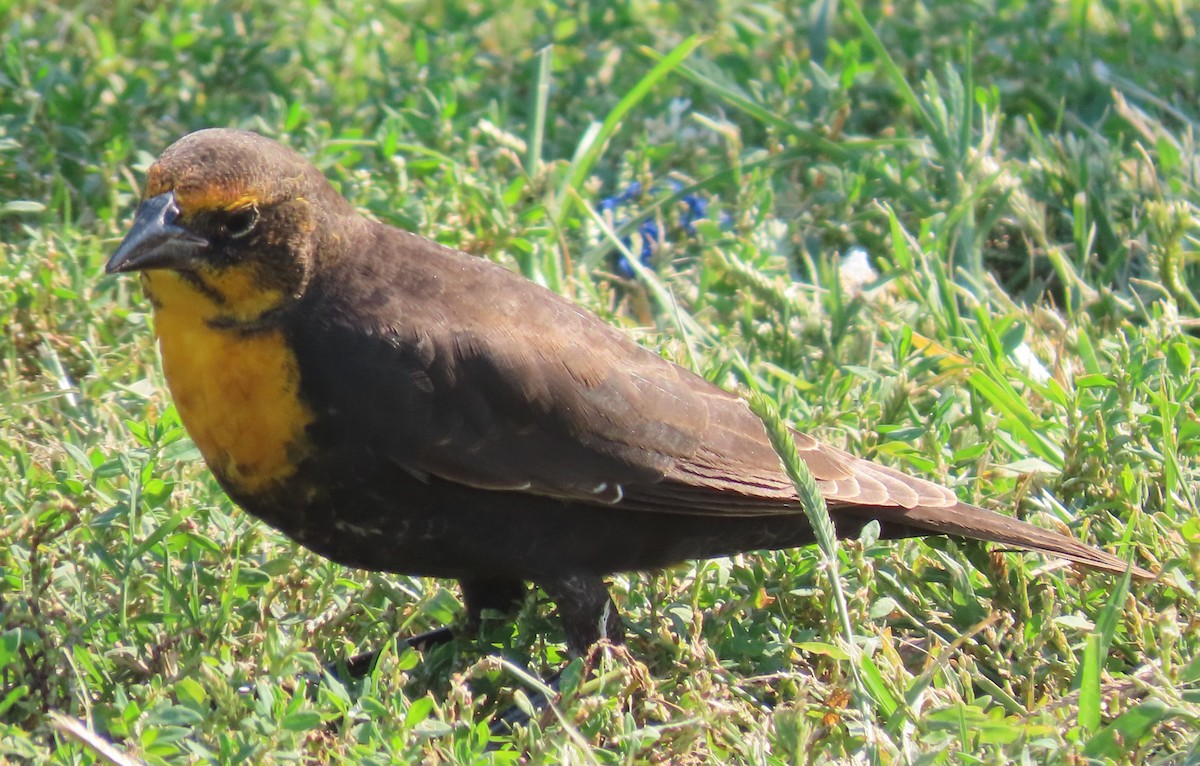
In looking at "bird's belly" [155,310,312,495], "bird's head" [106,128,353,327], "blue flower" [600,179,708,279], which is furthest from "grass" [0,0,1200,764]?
"bird's head" [106,128,353,327]

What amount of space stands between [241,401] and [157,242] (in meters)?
0.39

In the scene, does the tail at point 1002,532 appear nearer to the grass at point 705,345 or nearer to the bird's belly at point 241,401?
the grass at point 705,345

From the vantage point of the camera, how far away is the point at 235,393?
12.2 ft

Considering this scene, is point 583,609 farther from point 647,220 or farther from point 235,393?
point 647,220

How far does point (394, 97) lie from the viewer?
6.31 meters

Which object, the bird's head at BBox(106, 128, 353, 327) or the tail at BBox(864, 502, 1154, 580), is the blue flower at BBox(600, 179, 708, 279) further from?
the bird's head at BBox(106, 128, 353, 327)

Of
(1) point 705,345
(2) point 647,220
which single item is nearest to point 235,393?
(1) point 705,345

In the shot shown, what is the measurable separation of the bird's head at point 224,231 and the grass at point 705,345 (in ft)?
1.55

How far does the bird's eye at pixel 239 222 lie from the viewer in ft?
12.2

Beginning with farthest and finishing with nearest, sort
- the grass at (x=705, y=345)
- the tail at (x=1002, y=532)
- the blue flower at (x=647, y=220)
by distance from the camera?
the blue flower at (x=647, y=220) < the tail at (x=1002, y=532) < the grass at (x=705, y=345)

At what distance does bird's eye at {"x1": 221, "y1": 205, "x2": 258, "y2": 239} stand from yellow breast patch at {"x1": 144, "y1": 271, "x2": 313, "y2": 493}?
0.17 m

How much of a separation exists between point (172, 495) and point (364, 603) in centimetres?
59

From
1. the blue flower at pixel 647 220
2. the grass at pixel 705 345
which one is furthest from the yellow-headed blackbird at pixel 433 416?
the blue flower at pixel 647 220

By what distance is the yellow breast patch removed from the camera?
3.67m
